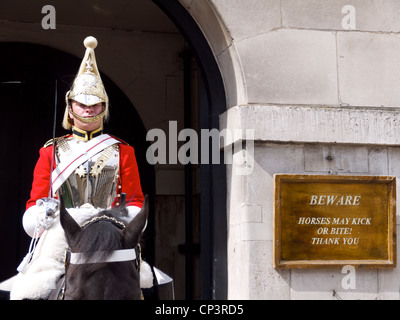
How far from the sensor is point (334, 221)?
5652 millimetres

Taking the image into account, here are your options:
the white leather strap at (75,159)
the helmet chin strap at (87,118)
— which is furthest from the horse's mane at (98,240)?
the helmet chin strap at (87,118)

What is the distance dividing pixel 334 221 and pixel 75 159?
1909mm

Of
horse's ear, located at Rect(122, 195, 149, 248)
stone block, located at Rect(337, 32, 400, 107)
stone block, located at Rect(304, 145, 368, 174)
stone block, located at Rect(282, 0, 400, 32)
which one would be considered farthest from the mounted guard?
stone block, located at Rect(337, 32, 400, 107)

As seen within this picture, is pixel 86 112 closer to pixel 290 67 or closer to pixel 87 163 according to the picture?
pixel 87 163

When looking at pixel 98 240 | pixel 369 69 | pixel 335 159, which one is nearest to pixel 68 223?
pixel 98 240

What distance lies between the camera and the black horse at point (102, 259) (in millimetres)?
3951

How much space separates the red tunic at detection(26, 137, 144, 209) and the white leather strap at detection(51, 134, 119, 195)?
0.06 m

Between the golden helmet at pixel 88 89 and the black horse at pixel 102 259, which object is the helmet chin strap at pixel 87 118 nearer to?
the golden helmet at pixel 88 89

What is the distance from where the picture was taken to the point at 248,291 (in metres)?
5.52

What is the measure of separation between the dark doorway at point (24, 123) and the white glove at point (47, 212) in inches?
134

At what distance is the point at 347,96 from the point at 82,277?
9.14ft

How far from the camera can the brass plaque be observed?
18.3 feet

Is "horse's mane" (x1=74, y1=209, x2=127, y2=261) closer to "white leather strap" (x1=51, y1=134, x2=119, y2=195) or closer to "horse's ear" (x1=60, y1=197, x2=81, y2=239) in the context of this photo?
"horse's ear" (x1=60, y1=197, x2=81, y2=239)
